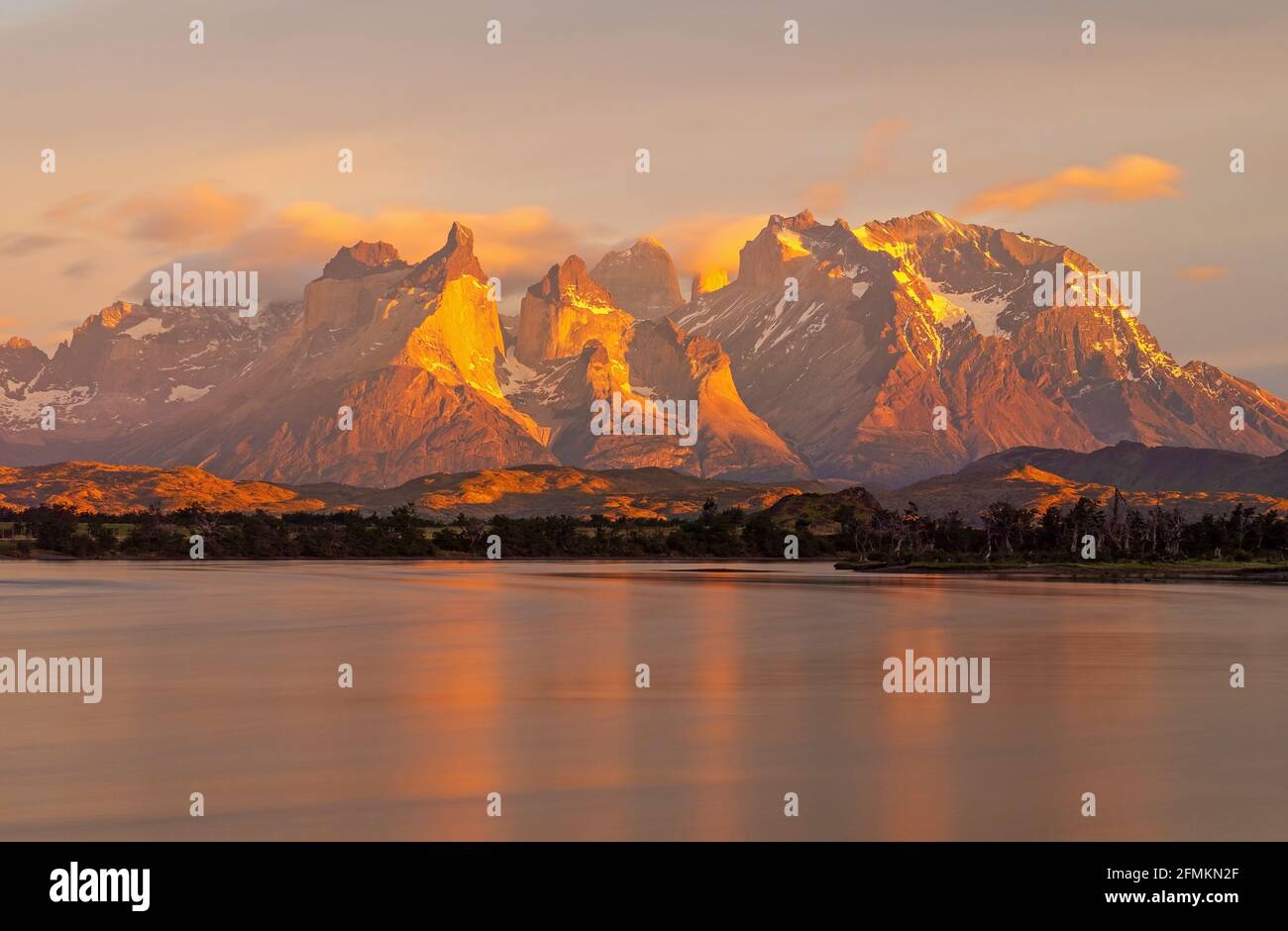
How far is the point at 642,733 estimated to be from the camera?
1667 inches

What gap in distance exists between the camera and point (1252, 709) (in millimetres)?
48250

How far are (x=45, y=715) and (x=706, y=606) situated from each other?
6788cm

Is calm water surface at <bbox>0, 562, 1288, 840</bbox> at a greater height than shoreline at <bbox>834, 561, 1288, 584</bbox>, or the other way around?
calm water surface at <bbox>0, 562, 1288, 840</bbox>

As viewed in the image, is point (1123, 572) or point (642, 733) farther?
point (1123, 572)

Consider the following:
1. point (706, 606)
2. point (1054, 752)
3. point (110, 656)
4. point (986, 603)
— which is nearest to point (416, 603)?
point (706, 606)

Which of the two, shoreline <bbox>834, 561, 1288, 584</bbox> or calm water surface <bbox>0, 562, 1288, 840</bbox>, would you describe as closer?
calm water surface <bbox>0, 562, 1288, 840</bbox>

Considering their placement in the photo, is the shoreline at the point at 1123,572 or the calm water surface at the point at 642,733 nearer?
the calm water surface at the point at 642,733

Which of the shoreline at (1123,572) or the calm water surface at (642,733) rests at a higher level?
the calm water surface at (642,733)

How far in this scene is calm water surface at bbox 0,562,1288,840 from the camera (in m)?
30.5

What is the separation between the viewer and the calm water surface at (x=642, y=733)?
1202 inches

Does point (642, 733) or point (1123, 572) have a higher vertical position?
point (642, 733)
